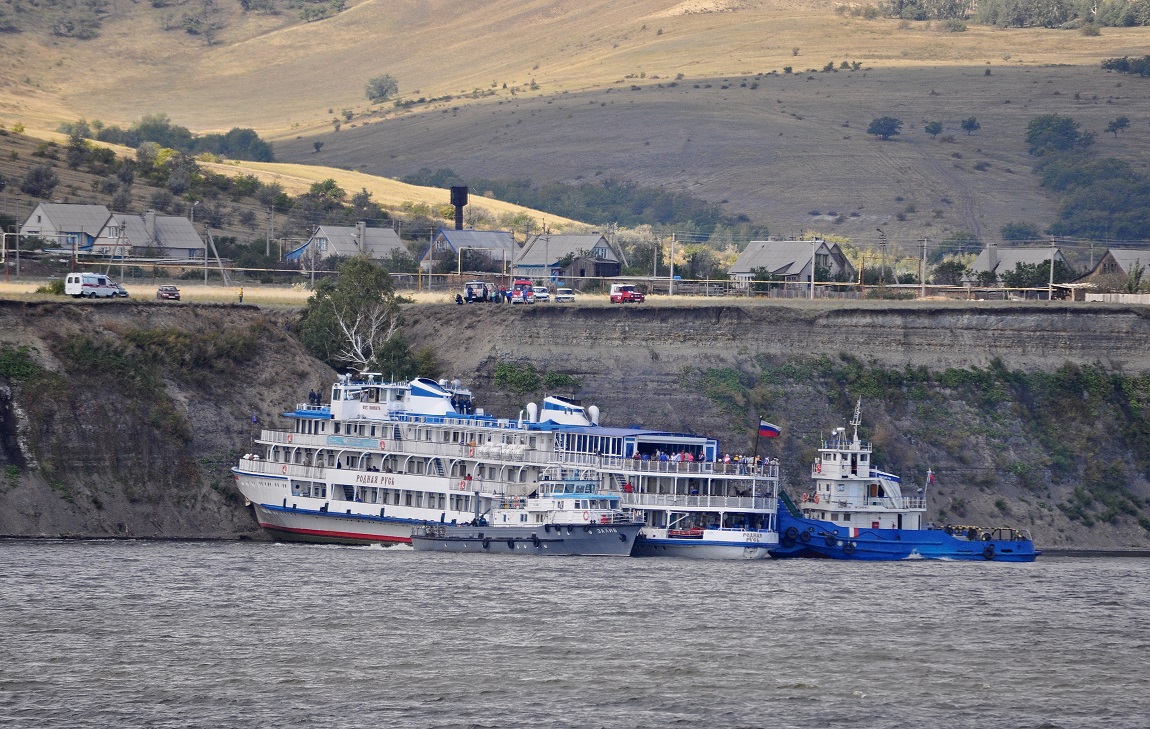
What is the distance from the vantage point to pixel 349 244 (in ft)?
392

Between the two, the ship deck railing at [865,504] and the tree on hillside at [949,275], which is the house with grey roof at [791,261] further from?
the ship deck railing at [865,504]

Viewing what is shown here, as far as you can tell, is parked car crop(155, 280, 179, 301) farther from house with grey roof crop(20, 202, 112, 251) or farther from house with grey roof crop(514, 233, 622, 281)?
house with grey roof crop(514, 233, 622, 281)

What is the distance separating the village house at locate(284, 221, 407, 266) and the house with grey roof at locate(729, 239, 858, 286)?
24480 millimetres

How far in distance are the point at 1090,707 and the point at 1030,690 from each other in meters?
2.04

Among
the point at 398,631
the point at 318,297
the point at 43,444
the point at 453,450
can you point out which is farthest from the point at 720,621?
the point at 318,297

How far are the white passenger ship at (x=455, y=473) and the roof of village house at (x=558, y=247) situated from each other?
51.4 meters

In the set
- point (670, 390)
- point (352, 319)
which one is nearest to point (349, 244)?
point (352, 319)

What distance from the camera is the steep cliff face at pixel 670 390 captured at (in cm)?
6769

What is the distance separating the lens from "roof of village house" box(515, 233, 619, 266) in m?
120

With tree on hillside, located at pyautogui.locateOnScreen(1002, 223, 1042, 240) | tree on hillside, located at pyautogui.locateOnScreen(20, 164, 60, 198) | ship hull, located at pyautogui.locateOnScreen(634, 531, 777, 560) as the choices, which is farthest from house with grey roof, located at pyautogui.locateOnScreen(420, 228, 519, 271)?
tree on hillside, located at pyautogui.locateOnScreen(1002, 223, 1042, 240)

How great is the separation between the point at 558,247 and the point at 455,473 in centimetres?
5707

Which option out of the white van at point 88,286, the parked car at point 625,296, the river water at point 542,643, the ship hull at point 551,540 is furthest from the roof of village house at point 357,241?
the river water at point 542,643

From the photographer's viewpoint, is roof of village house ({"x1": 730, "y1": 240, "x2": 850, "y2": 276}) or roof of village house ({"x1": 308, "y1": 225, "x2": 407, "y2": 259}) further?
roof of village house ({"x1": 308, "y1": 225, "x2": 407, "y2": 259})

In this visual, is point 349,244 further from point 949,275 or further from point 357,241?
point 949,275
